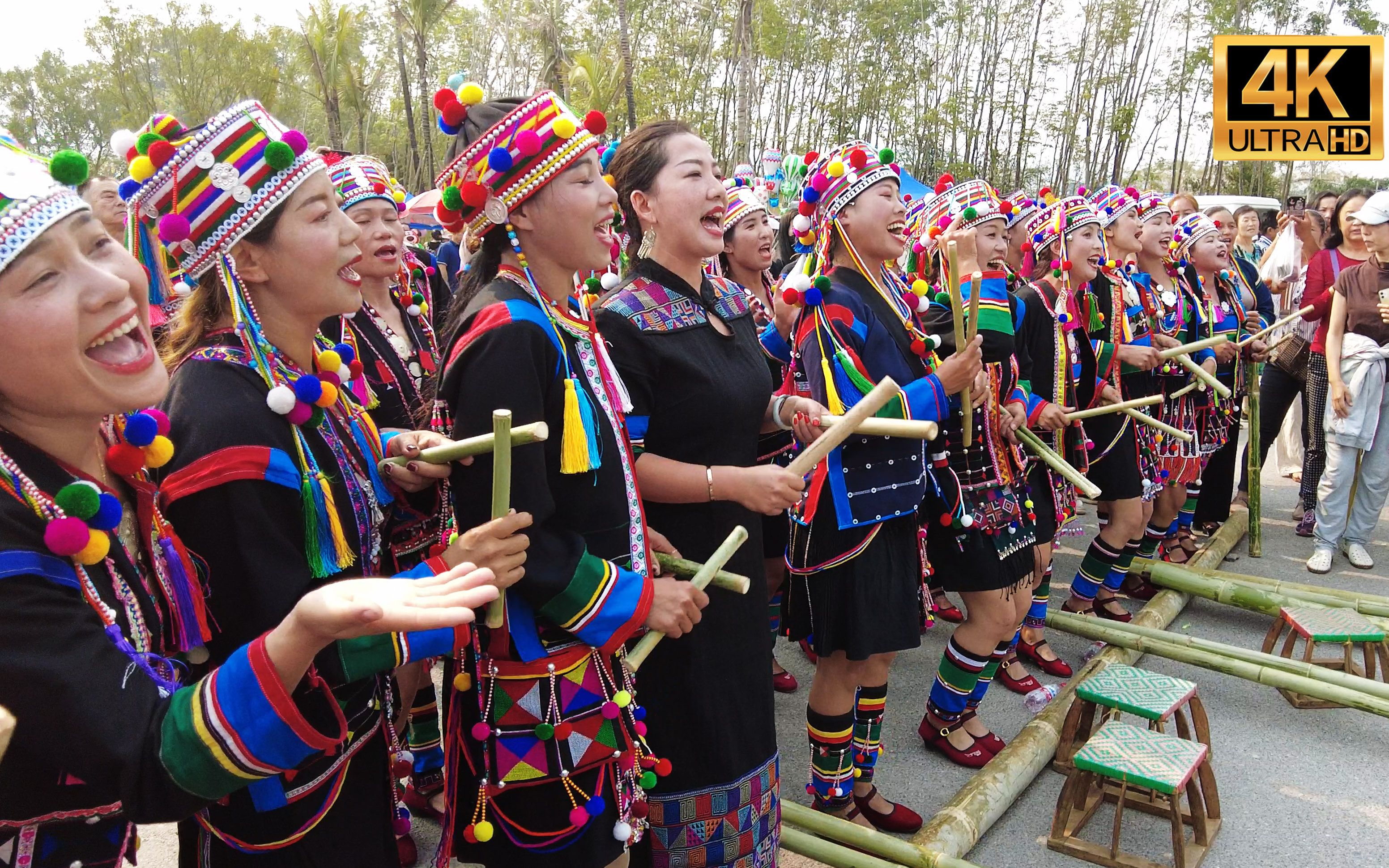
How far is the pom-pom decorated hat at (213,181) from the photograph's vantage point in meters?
1.58

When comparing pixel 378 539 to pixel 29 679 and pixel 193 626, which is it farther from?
pixel 29 679

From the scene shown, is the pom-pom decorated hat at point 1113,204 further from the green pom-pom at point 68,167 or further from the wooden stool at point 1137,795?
the green pom-pom at point 68,167

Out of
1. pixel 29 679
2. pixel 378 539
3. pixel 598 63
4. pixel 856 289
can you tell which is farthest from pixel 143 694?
pixel 598 63

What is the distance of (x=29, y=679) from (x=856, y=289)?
2.37 meters

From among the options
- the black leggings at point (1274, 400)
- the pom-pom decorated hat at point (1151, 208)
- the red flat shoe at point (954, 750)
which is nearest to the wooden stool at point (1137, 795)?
the red flat shoe at point (954, 750)

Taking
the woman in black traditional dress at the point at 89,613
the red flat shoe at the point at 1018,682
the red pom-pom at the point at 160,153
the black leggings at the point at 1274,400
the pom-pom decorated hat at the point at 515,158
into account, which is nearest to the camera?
the woman in black traditional dress at the point at 89,613

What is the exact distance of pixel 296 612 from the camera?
112 centimetres

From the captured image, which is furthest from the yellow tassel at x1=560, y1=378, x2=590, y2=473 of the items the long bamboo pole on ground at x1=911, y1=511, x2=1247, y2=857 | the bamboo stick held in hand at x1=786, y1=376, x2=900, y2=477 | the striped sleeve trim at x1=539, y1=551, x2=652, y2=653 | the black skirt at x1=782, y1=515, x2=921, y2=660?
the long bamboo pole on ground at x1=911, y1=511, x2=1247, y2=857

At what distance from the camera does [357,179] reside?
3354 mm

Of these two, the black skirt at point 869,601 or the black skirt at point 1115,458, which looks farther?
the black skirt at point 1115,458

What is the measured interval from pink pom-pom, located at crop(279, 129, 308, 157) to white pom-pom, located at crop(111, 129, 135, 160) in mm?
286

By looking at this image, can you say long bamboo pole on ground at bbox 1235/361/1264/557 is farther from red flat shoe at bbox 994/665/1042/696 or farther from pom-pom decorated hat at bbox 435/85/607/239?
pom-pom decorated hat at bbox 435/85/607/239

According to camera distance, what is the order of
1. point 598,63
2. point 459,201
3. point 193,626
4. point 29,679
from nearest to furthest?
point 29,679 < point 193,626 < point 459,201 < point 598,63

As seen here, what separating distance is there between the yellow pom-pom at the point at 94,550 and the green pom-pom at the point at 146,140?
2.39 feet
